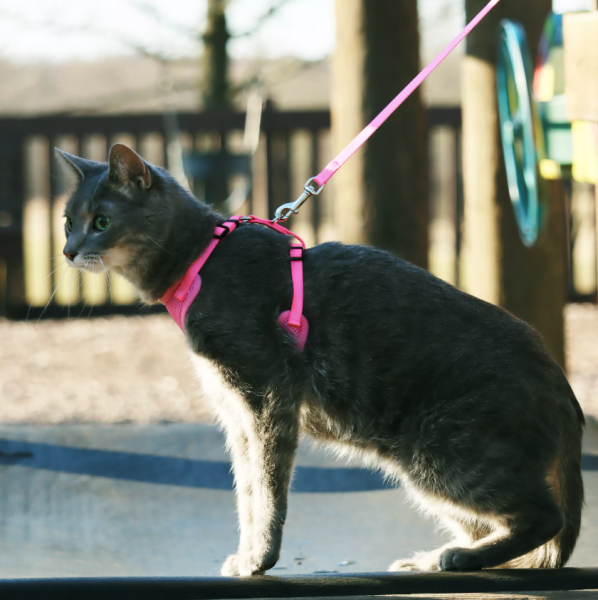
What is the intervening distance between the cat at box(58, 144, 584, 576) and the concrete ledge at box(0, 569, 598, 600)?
0.32 feet

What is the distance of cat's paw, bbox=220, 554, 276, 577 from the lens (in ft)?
6.64

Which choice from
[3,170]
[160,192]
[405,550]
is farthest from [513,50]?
[3,170]

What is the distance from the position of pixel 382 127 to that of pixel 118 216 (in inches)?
70.2

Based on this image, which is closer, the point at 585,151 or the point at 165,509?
A: the point at 585,151

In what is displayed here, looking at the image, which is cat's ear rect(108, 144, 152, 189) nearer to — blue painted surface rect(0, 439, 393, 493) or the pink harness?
the pink harness

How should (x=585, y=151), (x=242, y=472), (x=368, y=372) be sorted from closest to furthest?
(x=368, y=372)
(x=242, y=472)
(x=585, y=151)

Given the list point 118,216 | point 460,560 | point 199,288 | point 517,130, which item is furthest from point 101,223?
point 517,130

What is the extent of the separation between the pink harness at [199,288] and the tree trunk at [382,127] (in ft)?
4.80

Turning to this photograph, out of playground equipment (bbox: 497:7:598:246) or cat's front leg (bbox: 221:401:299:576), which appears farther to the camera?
playground equipment (bbox: 497:7:598:246)

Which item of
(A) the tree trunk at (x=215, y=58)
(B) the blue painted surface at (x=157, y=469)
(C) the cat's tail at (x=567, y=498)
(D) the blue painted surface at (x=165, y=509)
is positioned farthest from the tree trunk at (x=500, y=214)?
(A) the tree trunk at (x=215, y=58)

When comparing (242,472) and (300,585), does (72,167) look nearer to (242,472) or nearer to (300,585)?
(242,472)

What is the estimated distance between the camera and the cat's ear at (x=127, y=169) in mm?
2043

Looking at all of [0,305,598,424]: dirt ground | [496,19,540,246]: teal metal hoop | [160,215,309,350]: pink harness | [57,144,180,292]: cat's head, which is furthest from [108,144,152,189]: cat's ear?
[0,305,598,424]: dirt ground

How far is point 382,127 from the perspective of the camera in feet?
11.8
